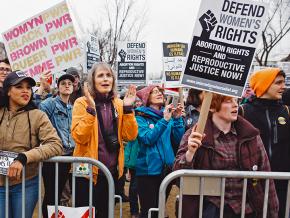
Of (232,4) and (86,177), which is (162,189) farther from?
(232,4)

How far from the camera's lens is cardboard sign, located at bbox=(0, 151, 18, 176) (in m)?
3.01

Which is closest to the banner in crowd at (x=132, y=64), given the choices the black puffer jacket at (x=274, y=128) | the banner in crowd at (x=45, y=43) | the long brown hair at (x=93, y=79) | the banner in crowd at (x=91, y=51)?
the banner in crowd at (x=91, y=51)

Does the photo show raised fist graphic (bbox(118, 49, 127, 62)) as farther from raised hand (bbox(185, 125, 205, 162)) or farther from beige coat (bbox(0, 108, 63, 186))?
raised hand (bbox(185, 125, 205, 162))

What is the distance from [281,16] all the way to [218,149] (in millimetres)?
23743

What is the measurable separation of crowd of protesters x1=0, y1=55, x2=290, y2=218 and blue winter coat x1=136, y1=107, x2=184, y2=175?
0.01 metres

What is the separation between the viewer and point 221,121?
2.84 meters

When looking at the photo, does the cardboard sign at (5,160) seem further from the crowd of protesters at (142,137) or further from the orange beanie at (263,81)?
the orange beanie at (263,81)

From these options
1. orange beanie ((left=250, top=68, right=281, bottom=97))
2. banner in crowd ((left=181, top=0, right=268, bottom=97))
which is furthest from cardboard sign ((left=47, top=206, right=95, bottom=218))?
orange beanie ((left=250, top=68, right=281, bottom=97))

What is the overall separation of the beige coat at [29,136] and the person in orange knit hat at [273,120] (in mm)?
1773

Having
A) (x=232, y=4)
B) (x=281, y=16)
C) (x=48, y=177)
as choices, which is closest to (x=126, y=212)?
(x=48, y=177)

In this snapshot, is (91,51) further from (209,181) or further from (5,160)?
(209,181)

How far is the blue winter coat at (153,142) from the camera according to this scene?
4078 mm

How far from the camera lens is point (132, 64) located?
25.7 feet

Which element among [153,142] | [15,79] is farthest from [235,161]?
[15,79]
